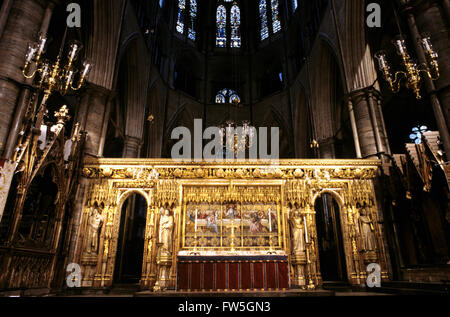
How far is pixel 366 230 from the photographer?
357 inches

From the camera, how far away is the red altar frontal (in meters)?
7.73

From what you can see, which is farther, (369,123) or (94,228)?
(369,123)

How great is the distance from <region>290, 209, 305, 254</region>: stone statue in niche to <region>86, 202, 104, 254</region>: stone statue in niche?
19.8 feet

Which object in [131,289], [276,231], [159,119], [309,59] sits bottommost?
[131,289]

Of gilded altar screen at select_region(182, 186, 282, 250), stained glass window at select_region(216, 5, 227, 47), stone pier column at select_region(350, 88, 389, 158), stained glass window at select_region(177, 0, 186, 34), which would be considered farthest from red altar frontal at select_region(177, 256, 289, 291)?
stained glass window at select_region(216, 5, 227, 47)

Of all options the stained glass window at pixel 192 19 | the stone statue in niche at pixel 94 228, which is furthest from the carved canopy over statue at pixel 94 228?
the stained glass window at pixel 192 19

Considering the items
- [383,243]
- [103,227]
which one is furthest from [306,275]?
[103,227]

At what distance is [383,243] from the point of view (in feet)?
29.6

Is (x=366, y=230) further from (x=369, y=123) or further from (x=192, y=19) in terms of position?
(x=192, y=19)

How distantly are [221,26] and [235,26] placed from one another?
4.27 feet

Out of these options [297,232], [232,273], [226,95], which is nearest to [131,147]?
[232,273]

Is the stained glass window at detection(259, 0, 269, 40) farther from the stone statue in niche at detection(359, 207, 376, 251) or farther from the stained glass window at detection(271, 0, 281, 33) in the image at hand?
the stone statue in niche at detection(359, 207, 376, 251)
